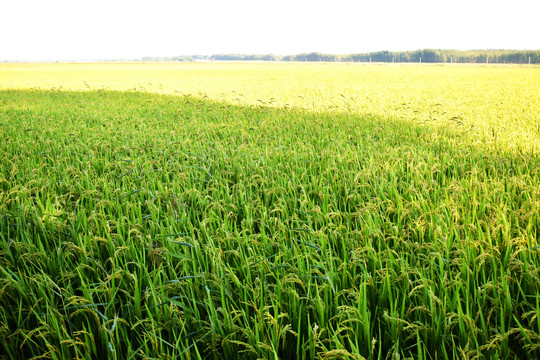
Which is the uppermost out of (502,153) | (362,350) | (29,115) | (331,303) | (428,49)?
(428,49)

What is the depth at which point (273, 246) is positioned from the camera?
2785mm

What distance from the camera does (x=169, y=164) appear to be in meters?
5.18

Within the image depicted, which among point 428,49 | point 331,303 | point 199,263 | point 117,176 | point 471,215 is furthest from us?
point 428,49

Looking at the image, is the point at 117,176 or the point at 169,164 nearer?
the point at 117,176

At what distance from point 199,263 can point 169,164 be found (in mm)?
2960

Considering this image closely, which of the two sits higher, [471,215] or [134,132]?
[134,132]

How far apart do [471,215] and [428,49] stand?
21347cm

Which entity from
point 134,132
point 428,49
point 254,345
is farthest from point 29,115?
point 428,49

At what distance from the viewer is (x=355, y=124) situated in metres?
8.12

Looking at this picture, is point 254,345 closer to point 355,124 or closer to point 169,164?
point 169,164

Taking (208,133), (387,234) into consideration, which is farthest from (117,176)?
(387,234)

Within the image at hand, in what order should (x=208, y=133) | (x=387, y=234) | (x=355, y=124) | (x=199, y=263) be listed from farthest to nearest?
(x=355, y=124)
(x=208, y=133)
(x=387, y=234)
(x=199, y=263)

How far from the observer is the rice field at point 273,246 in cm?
189

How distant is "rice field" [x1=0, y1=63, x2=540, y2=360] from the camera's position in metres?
1.89
